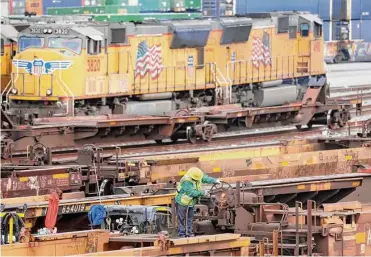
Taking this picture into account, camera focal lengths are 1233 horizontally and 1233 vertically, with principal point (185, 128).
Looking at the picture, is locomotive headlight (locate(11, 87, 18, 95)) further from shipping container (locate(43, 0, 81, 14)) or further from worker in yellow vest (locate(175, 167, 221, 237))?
shipping container (locate(43, 0, 81, 14))

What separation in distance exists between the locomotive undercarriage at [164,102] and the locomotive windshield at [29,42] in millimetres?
1257

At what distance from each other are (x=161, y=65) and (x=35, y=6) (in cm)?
3244

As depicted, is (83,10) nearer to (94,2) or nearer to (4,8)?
(94,2)

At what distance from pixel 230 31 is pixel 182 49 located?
176 cm

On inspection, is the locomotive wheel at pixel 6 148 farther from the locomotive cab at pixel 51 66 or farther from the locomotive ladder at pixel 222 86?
the locomotive ladder at pixel 222 86

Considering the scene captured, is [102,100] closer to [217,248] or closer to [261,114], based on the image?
[261,114]

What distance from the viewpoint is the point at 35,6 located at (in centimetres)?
6075

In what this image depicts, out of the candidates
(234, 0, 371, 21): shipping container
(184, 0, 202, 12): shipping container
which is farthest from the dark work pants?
(184, 0, 202, 12): shipping container

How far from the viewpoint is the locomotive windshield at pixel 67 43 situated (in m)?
27.4

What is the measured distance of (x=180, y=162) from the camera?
62.5 ft

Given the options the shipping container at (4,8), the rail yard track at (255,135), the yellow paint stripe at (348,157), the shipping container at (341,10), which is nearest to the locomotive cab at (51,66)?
the rail yard track at (255,135)

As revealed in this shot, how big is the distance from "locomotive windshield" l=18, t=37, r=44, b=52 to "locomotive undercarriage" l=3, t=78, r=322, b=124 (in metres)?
1.26

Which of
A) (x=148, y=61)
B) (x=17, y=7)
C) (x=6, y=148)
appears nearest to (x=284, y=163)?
(x=6, y=148)

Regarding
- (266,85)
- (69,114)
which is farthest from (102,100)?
(266,85)
